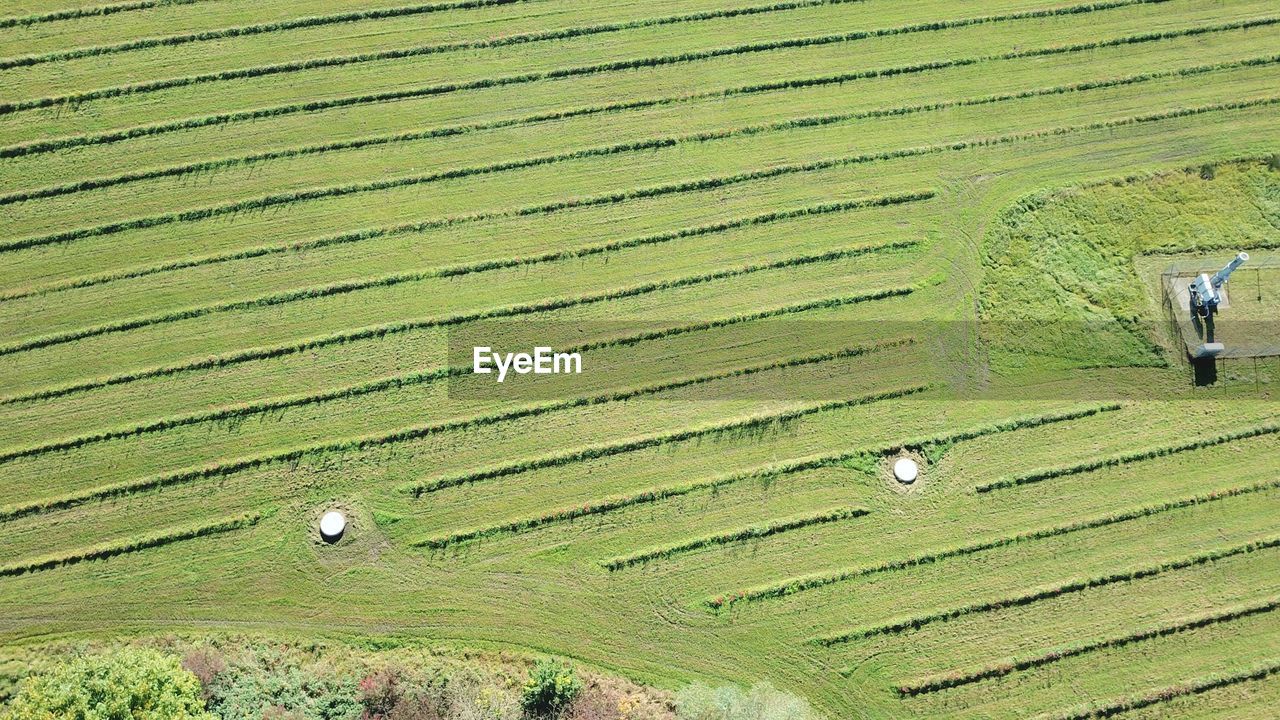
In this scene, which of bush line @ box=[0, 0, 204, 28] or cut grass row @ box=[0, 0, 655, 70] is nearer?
cut grass row @ box=[0, 0, 655, 70]

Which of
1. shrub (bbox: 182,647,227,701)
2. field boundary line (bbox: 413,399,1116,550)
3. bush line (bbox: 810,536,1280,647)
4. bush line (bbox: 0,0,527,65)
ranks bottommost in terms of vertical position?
shrub (bbox: 182,647,227,701)

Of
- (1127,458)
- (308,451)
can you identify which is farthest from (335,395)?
(1127,458)

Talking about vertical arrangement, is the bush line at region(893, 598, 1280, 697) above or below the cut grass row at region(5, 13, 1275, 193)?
below

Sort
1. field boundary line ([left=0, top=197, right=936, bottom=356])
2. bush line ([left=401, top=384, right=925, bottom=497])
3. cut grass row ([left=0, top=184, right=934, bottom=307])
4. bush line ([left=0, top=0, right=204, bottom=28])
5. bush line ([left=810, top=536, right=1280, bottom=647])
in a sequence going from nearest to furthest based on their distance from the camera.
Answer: bush line ([left=810, top=536, right=1280, bottom=647]) → bush line ([left=401, top=384, right=925, bottom=497]) → field boundary line ([left=0, top=197, right=936, bottom=356]) → cut grass row ([left=0, top=184, right=934, bottom=307]) → bush line ([left=0, top=0, right=204, bottom=28])

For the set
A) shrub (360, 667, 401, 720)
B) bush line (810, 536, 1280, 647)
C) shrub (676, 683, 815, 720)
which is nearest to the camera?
shrub (676, 683, 815, 720)

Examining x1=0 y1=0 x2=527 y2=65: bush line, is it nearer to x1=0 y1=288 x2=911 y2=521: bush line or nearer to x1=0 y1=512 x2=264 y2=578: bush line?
x1=0 y1=288 x2=911 y2=521: bush line

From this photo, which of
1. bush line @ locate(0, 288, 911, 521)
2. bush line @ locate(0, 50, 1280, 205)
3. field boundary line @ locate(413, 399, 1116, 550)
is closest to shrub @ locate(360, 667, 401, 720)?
field boundary line @ locate(413, 399, 1116, 550)
